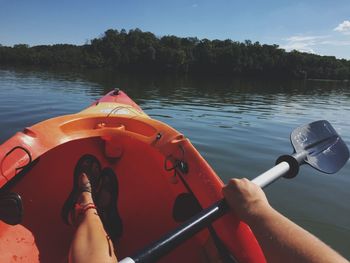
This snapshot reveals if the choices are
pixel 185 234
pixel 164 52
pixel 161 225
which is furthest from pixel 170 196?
pixel 164 52

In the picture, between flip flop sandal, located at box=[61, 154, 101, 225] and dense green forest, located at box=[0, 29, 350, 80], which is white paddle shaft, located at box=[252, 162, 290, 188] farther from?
dense green forest, located at box=[0, 29, 350, 80]

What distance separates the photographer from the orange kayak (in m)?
2.35

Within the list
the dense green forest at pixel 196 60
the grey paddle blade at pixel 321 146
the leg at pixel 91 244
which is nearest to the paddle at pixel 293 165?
the grey paddle blade at pixel 321 146

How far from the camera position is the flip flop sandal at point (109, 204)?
2.99 metres

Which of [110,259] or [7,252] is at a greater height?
[110,259]

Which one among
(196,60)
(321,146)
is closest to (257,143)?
(321,146)

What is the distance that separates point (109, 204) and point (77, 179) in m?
0.35

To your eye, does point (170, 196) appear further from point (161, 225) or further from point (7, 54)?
point (7, 54)

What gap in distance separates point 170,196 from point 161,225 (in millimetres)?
248

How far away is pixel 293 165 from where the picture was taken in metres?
2.57

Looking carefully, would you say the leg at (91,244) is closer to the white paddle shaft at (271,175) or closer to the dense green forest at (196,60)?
the white paddle shaft at (271,175)

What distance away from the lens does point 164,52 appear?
7131 centimetres

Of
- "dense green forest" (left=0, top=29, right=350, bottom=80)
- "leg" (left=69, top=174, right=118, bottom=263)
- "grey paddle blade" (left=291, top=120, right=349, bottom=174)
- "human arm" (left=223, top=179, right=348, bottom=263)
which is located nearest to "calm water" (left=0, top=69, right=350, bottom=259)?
"grey paddle blade" (left=291, top=120, right=349, bottom=174)

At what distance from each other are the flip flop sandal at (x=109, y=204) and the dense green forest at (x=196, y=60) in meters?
64.4
